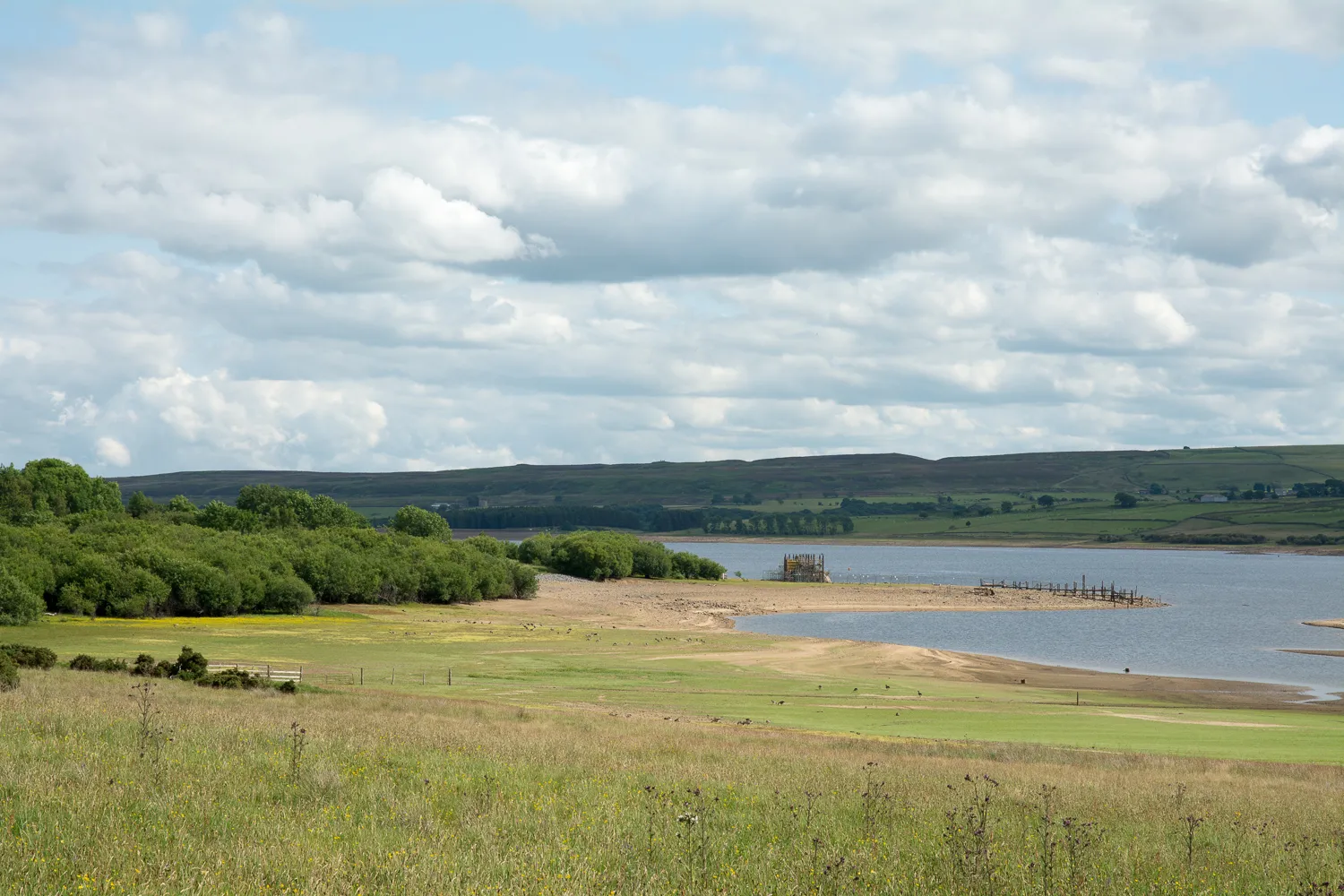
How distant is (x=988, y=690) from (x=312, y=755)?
1653 inches

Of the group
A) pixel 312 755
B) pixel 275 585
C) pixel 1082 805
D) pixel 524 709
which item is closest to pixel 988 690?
pixel 524 709

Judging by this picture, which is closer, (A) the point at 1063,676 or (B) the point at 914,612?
(A) the point at 1063,676

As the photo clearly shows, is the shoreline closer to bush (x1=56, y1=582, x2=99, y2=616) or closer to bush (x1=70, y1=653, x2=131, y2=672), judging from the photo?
bush (x1=70, y1=653, x2=131, y2=672)

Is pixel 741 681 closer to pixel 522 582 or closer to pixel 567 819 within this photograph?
pixel 567 819

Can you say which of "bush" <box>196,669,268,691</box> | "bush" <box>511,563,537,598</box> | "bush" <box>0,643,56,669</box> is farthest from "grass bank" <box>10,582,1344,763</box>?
"bush" <box>511,563,537,598</box>

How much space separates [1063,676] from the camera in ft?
206

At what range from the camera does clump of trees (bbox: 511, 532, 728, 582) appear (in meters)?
141

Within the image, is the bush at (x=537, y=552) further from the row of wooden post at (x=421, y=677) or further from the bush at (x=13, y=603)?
the row of wooden post at (x=421, y=677)

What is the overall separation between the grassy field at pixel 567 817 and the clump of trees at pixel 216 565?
54866 millimetres

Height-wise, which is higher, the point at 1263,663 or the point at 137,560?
the point at 137,560

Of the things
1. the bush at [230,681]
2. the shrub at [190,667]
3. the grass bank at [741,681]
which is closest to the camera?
the bush at [230,681]

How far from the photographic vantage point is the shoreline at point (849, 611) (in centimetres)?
5772

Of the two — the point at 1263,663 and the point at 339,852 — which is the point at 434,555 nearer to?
the point at 1263,663

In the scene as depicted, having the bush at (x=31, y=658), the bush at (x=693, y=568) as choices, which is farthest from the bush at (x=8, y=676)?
the bush at (x=693, y=568)
